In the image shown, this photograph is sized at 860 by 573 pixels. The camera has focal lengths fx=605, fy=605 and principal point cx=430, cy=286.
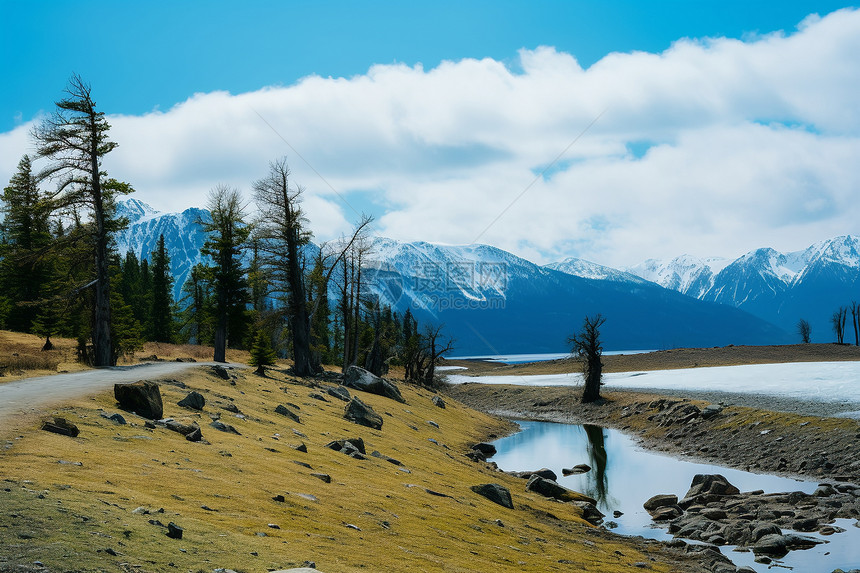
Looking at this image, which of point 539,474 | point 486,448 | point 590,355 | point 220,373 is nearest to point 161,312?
point 220,373

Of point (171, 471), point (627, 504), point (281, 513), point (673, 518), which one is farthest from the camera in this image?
point (627, 504)

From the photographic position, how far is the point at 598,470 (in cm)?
3769

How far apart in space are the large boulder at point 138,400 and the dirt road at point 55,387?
1412 mm

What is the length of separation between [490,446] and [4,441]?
34837mm

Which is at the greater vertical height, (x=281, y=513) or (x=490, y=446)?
(x=281, y=513)

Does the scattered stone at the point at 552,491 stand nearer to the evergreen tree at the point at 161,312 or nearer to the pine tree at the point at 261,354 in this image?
the pine tree at the point at 261,354

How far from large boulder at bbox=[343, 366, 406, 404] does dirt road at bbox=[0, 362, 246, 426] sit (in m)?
17.5

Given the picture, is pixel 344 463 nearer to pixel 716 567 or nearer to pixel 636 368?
pixel 716 567

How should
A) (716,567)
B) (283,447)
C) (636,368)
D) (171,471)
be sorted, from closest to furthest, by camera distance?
(171,471) → (716,567) → (283,447) → (636,368)

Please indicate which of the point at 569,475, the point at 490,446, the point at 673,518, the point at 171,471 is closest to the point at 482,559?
the point at 171,471

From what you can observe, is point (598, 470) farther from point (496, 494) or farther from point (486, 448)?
point (496, 494)

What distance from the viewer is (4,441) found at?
1382cm

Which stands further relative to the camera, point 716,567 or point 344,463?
point 344,463

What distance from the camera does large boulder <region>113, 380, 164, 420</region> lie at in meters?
20.3
